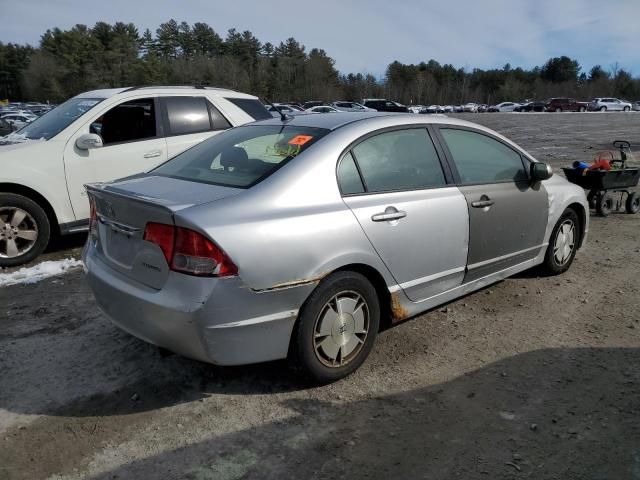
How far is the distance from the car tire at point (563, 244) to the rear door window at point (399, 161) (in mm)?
1791

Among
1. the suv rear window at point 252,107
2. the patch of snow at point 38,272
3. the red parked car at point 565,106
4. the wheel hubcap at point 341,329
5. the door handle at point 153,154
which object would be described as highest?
the red parked car at point 565,106

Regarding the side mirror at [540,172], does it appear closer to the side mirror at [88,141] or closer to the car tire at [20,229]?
the side mirror at [88,141]

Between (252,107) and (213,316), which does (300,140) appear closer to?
(213,316)

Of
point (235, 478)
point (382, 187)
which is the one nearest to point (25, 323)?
point (235, 478)

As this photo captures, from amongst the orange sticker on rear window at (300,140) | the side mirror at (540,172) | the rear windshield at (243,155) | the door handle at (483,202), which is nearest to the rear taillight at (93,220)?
the rear windshield at (243,155)

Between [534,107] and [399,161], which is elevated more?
[534,107]

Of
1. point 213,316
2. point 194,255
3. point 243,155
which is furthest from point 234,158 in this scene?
point 213,316

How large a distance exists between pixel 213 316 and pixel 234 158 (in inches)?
51.0

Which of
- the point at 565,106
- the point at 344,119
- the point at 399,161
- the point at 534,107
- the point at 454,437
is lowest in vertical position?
the point at 454,437

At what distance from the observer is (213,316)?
8.63 feet

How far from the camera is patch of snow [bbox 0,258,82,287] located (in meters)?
5.00

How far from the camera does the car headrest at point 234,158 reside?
3391mm

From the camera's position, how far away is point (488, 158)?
426 cm

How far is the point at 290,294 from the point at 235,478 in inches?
36.9
